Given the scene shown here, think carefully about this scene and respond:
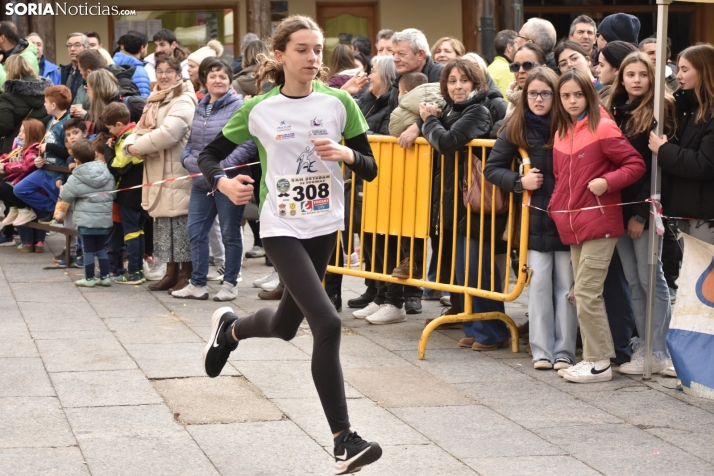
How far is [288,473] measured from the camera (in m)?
4.82

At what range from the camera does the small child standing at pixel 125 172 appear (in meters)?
9.91

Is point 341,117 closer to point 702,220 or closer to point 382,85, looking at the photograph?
point 702,220

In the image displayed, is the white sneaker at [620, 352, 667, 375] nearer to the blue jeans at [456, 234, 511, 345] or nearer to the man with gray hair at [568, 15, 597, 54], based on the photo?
the blue jeans at [456, 234, 511, 345]

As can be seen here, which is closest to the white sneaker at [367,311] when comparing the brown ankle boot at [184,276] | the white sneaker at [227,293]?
the white sneaker at [227,293]

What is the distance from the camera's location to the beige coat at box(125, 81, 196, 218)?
9.45 meters

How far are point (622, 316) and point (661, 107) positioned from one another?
1.33m

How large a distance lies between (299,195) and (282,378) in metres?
1.87

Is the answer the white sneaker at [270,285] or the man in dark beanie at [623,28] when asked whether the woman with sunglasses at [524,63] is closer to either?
the man in dark beanie at [623,28]

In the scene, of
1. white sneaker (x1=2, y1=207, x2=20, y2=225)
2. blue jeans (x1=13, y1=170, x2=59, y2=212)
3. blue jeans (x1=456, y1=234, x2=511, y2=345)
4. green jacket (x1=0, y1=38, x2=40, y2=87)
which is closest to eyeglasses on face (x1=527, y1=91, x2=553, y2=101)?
blue jeans (x1=456, y1=234, x2=511, y2=345)

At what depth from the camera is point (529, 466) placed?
4938mm

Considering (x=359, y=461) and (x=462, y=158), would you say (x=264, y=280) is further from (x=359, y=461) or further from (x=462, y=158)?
(x=359, y=461)

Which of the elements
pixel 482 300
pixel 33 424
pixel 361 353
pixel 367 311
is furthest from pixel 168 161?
pixel 33 424

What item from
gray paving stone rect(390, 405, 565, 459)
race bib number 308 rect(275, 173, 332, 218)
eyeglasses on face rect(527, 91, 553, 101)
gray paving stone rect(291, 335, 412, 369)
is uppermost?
eyeglasses on face rect(527, 91, 553, 101)

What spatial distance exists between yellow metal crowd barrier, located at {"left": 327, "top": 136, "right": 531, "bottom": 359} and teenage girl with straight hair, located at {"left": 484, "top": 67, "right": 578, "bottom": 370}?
0.25ft
